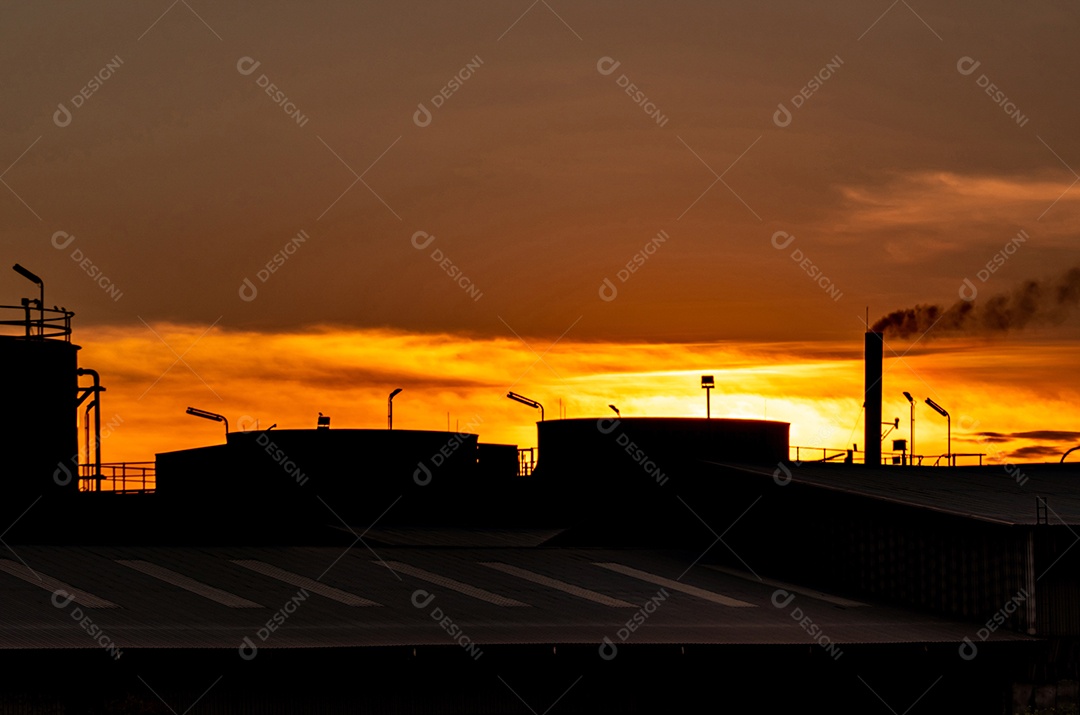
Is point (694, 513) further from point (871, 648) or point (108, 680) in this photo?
point (108, 680)

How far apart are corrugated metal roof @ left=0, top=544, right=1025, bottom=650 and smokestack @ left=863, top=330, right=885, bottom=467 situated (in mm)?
28185

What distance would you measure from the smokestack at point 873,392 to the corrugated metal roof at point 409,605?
28.2 meters

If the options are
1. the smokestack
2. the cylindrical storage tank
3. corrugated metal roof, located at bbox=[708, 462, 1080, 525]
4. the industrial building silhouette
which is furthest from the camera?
the smokestack

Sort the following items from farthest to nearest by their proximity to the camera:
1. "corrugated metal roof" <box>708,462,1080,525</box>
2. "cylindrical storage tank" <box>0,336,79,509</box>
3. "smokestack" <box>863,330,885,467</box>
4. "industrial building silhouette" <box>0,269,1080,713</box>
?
"smokestack" <box>863,330,885,467</box>
"cylindrical storage tank" <box>0,336,79,509</box>
"corrugated metal roof" <box>708,462,1080,525</box>
"industrial building silhouette" <box>0,269,1080,713</box>

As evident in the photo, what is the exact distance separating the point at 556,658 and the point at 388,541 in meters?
18.9

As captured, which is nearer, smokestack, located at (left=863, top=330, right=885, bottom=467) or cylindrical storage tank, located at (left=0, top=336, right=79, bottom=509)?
cylindrical storage tank, located at (left=0, top=336, right=79, bottom=509)

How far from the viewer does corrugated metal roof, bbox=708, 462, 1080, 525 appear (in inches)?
1501

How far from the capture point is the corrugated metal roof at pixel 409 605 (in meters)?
30.7

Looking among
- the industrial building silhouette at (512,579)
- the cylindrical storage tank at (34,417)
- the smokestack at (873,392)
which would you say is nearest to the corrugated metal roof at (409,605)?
the industrial building silhouette at (512,579)

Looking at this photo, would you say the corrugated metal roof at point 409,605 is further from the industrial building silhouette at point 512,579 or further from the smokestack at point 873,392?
the smokestack at point 873,392

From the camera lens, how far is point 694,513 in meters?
48.6

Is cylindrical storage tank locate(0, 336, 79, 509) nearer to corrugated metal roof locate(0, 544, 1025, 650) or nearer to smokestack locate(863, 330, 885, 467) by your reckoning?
corrugated metal roof locate(0, 544, 1025, 650)

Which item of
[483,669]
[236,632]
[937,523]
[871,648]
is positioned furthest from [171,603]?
[937,523]

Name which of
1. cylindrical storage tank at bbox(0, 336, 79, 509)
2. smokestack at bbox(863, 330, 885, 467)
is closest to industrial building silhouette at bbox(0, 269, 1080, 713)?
cylindrical storage tank at bbox(0, 336, 79, 509)
